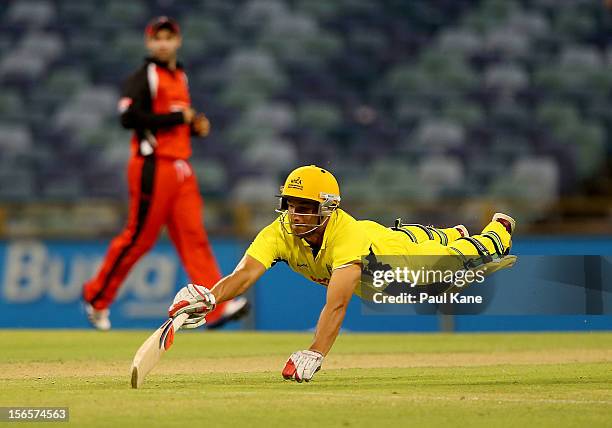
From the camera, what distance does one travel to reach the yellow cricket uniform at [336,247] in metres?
7.50

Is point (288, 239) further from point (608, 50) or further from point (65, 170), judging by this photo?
point (608, 50)

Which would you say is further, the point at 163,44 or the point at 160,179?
the point at 163,44

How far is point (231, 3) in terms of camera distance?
1902 centimetres

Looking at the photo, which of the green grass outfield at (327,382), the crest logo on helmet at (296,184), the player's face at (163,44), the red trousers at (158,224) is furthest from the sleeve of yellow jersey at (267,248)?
the player's face at (163,44)

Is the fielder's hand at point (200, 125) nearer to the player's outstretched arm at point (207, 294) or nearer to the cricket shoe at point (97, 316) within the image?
the cricket shoe at point (97, 316)

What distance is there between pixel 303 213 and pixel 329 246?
0.25 m

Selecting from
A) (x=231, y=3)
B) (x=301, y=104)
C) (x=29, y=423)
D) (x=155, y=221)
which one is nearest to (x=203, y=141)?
(x=301, y=104)

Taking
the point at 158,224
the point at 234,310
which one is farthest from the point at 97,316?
the point at 234,310

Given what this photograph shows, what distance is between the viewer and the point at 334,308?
721cm

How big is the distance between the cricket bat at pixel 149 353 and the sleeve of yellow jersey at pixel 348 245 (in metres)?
1.03

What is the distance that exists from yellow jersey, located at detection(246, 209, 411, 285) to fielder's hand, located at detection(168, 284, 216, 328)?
43 centimetres

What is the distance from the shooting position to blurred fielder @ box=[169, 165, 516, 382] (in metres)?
7.21

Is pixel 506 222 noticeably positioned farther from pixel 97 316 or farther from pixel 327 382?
pixel 97 316

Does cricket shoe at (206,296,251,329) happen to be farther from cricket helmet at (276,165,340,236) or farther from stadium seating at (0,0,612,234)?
stadium seating at (0,0,612,234)
